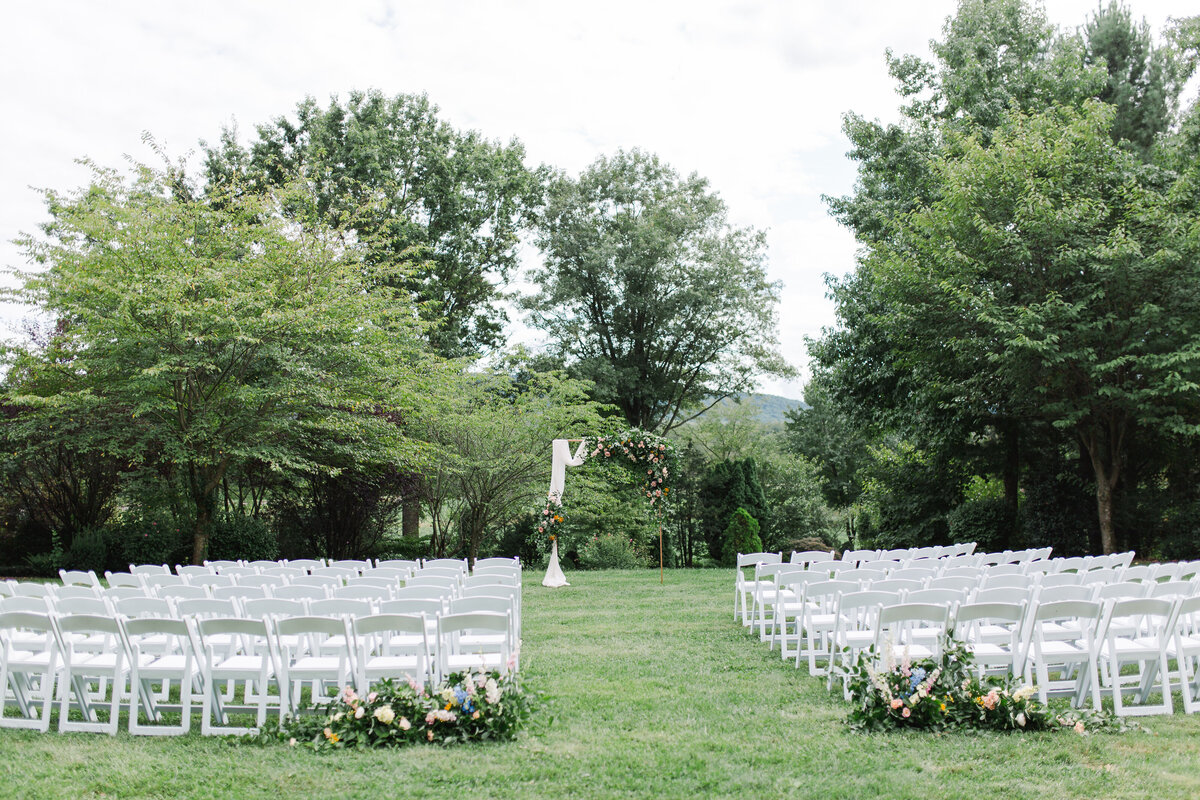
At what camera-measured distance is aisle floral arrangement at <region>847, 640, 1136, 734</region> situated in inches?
184

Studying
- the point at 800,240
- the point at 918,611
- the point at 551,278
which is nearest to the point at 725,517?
the point at 800,240

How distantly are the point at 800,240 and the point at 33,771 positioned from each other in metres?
20.0

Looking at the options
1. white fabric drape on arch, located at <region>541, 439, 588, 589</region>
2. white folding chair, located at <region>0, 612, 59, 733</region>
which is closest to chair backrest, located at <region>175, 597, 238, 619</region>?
white folding chair, located at <region>0, 612, 59, 733</region>

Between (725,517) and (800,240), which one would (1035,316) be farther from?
(725,517)

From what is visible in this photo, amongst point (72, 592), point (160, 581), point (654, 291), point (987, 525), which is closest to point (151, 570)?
point (160, 581)

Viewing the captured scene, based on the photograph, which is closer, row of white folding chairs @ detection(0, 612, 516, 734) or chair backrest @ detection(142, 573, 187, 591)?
row of white folding chairs @ detection(0, 612, 516, 734)

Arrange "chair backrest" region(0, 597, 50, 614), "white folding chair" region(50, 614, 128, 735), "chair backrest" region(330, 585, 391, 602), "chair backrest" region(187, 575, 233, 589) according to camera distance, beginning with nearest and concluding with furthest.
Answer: "white folding chair" region(50, 614, 128, 735) < "chair backrest" region(0, 597, 50, 614) < "chair backrest" region(330, 585, 391, 602) < "chair backrest" region(187, 575, 233, 589)

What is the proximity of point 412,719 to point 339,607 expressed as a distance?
124 centimetres

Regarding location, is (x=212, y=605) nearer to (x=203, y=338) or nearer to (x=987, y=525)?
(x=203, y=338)

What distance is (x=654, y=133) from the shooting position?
1097 inches

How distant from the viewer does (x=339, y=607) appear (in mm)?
5582

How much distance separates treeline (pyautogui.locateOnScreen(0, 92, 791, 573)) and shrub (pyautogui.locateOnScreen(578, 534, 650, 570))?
12 cm

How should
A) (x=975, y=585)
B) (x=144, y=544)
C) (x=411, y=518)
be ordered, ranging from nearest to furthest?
(x=975, y=585) < (x=144, y=544) < (x=411, y=518)

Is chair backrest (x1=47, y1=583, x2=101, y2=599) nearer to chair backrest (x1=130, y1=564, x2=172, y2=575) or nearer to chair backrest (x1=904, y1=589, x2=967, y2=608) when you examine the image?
chair backrest (x1=130, y1=564, x2=172, y2=575)
